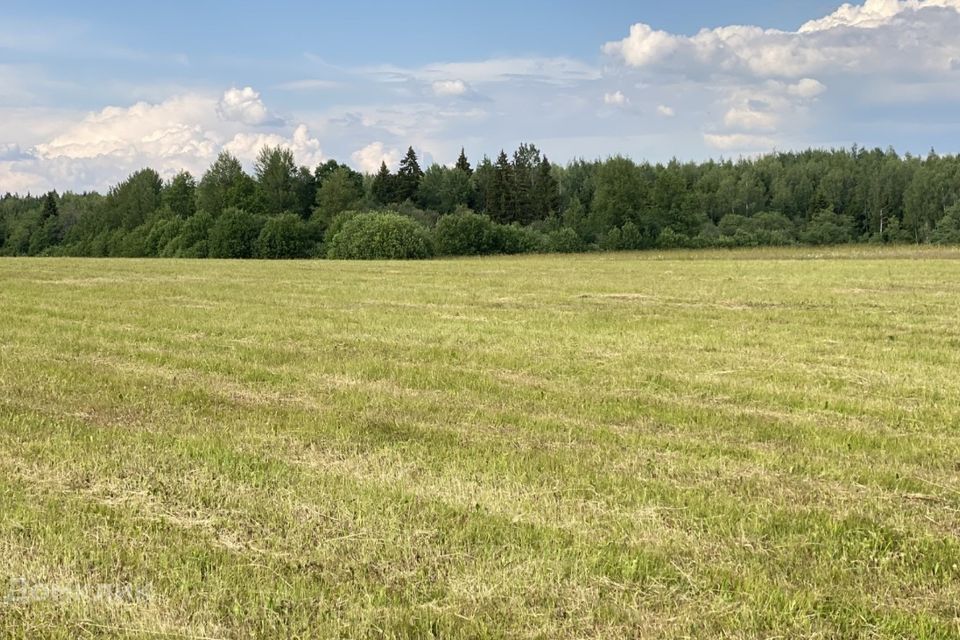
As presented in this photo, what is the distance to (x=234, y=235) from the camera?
8775 centimetres

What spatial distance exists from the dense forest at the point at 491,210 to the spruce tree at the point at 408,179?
0.16 metres

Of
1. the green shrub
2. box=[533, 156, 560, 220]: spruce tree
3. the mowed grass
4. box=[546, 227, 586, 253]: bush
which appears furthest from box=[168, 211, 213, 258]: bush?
the mowed grass

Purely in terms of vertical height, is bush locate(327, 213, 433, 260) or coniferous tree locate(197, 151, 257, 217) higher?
coniferous tree locate(197, 151, 257, 217)

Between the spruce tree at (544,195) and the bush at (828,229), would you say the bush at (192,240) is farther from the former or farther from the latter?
the bush at (828,229)

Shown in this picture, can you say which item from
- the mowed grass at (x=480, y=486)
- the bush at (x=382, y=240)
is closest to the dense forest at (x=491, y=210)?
the bush at (x=382, y=240)

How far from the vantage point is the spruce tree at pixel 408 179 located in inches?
4843

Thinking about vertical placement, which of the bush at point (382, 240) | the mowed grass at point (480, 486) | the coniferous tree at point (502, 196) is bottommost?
the mowed grass at point (480, 486)

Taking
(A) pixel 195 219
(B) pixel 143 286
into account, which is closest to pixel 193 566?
(B) pixel 143 286

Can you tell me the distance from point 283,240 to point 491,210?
36493 millimetres

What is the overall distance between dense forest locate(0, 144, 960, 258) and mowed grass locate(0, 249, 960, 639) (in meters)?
62.5

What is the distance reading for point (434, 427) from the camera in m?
8.38

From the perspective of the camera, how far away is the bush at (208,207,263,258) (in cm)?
8650

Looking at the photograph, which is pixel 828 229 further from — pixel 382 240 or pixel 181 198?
pixel 181 198

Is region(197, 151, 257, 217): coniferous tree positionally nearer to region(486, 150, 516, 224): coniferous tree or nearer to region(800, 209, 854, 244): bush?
region(486, 150, 516, 224): coniferous tree
